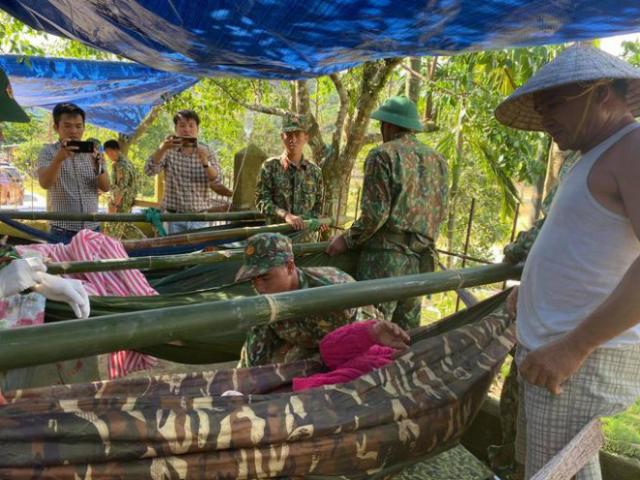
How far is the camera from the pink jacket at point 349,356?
141 centimetres

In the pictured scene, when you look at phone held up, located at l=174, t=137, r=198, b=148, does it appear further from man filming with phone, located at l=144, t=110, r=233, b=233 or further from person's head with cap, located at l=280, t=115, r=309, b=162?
person's head with cap, located at l=280, t=115, r=309, b=162

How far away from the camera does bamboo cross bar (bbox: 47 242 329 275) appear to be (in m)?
2.29

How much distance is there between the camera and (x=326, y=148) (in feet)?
20.2

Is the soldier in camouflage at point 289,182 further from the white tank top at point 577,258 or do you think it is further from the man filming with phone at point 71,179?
the white tank top at point 577,258

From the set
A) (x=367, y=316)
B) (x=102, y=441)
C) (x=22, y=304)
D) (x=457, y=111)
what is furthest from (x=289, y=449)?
(x=457, y=111)

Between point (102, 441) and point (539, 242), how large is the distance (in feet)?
3.44

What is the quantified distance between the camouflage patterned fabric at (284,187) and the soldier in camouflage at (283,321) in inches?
73.2

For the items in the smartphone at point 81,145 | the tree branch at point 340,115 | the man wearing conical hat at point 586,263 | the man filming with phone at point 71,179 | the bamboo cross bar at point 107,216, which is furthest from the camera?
the tree branch at point 340,115

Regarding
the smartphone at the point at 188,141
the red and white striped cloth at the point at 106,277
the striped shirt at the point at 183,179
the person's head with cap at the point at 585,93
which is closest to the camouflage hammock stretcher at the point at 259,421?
the person's head with cap at the point at 585,93

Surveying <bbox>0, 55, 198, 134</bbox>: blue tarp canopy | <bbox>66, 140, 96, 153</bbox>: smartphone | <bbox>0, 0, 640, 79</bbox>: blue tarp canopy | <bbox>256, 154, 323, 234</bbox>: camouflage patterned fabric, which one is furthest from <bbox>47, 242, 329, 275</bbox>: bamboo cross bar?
<bbox>0, 55, 198, 134</bbox>: blue tarp canopy

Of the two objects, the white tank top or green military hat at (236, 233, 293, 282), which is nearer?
the white tank top

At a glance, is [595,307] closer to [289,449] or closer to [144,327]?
[289,449]

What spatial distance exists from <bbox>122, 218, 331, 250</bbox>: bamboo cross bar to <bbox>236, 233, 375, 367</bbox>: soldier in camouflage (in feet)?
5.12

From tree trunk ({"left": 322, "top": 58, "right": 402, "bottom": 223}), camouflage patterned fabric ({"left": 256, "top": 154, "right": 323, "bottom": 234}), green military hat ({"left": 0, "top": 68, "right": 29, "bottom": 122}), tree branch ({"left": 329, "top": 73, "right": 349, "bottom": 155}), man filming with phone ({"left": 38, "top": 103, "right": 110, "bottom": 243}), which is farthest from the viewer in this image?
tree branch ({"left": 329, "top": 73, "right": 349, "bottom": 155})
